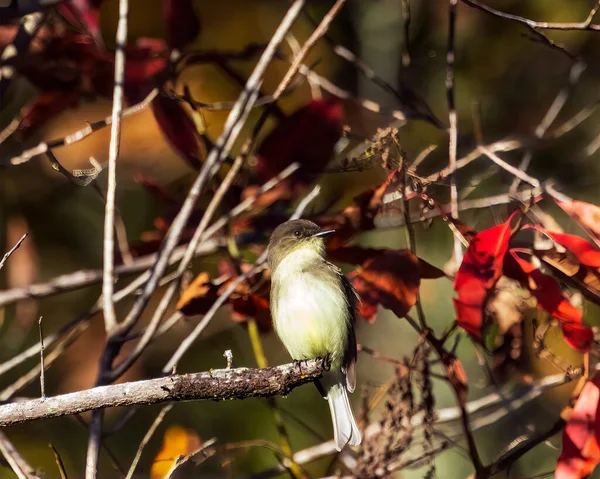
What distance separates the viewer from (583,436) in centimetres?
251

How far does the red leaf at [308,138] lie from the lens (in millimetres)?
3146

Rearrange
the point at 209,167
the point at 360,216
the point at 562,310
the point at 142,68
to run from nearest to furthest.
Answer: the point at 562,310
the point at 209,167
the point at 360,216
the point at 142,68

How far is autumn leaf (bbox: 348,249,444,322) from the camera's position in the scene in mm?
2662

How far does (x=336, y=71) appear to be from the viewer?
6.21 metres

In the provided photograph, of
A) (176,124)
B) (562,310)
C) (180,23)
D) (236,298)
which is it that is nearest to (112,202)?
(176,124)

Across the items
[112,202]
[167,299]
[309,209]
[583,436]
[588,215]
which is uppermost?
[309,209]

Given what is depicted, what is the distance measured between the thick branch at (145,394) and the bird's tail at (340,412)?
4.17 feet

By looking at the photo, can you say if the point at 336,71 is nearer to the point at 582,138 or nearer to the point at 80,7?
the point at 582,138

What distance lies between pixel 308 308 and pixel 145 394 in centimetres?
145

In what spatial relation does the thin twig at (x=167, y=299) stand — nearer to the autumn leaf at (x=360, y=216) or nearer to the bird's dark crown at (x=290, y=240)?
the autumn leaf at (x=360, y=216)

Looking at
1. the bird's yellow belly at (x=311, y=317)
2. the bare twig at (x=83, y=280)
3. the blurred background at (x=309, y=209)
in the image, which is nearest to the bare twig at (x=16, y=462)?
the bare twig at (x=83, y=280)

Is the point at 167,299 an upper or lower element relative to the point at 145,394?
upper

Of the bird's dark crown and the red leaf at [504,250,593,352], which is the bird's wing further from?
the red leaf at [504,250,593,352]

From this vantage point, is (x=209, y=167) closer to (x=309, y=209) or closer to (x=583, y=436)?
(x=583, y=436)
